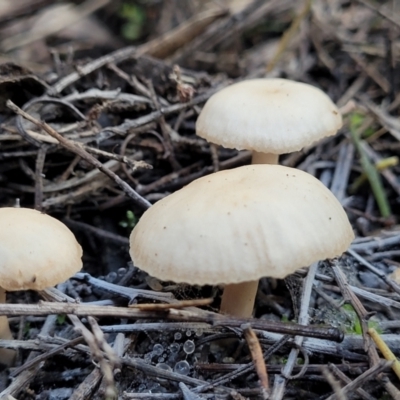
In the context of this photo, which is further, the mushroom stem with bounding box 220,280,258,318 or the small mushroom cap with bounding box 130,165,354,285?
the mushroom stem with bounding box 220,280,258,318

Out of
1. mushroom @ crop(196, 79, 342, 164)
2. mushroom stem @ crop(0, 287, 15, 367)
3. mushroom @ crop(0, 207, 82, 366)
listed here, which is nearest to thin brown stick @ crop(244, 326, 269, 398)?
mushroom @ crop(0, 207, 82, 366)

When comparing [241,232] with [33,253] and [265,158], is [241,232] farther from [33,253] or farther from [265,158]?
[265,158]

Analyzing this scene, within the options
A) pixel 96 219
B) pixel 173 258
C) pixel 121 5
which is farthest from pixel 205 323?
pixel 121 5

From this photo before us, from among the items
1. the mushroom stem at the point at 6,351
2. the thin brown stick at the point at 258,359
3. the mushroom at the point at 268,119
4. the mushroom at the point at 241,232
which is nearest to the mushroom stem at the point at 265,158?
the mushroom at the point at 268,119

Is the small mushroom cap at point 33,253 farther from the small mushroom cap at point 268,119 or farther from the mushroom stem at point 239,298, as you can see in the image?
the small mushroom cap at point 268,119

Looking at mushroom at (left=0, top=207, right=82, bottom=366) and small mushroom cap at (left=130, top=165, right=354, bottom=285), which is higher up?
small mushroom cap at (left=130, top=165, right=354, bottom=285)

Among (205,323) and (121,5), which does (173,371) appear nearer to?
(205,323)

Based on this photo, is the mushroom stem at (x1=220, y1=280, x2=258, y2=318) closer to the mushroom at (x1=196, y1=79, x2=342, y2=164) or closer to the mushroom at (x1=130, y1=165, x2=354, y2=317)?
the mushroom at (x1=130, y1=165, x2=354, y2=317)
